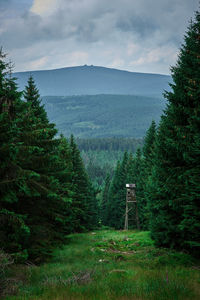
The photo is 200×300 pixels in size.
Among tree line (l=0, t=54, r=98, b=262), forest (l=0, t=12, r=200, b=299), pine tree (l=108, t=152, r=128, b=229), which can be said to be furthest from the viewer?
pine tree (l=108, t=152, r=128, b=229)

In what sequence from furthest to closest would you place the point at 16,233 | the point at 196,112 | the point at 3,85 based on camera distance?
the point at 3,85 < the point at 196,112 < the point at 16,233

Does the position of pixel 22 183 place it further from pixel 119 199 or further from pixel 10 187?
pixel 119 199

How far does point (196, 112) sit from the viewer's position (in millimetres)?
10781

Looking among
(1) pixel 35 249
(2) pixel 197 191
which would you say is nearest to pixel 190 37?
(2) pixel 197 191

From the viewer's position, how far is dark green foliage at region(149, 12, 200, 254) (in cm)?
1051

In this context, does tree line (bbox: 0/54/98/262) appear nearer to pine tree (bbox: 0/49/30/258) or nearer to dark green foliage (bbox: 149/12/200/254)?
pine tree (bbox: 0/49/30/258)

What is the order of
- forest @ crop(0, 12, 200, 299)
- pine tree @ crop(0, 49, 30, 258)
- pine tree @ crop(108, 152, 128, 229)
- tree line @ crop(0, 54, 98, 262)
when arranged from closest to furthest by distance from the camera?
forest @ crop(0, 12, 200, 299)
pine tree @ crop(0, 49, 30, 258)
tree line @ crop(0, 54, 98, 262)
pine tree @ crop(108, 152, 128, 229)

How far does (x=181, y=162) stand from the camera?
1252 cm

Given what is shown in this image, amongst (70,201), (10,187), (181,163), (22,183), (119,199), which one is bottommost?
(119,199)

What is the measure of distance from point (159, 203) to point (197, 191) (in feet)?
10.4

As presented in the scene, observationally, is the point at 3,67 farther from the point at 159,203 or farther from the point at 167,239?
the point at 167,239

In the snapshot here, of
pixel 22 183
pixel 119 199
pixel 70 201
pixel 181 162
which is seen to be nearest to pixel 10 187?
pixel 22 183

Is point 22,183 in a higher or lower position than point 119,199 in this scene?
higher

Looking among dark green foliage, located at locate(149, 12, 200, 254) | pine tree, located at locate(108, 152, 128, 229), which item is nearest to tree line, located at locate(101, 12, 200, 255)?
dark green foliage, located at locate(149, 12, 200, 254)
